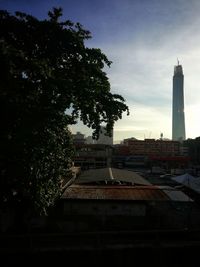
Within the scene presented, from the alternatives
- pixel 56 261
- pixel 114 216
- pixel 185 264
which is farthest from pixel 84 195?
pixel 185 264

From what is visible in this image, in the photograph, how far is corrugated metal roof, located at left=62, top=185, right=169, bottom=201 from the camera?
81.9 feet

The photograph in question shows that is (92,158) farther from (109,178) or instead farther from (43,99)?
(43,99)

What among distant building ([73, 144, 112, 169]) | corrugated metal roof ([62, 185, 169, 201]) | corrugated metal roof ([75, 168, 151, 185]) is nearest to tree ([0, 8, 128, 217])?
corrugated metal roof ([62, 185, 169, 201])

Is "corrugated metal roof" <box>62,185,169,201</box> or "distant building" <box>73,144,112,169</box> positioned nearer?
"corrugated metal roof" <box>62,185,169,201</box>

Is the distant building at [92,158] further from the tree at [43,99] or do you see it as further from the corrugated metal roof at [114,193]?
the tree at [43,99]

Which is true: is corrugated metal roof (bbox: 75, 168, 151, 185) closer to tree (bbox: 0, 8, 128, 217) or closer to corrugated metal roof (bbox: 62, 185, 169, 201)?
corrugated metal roof (bbox: 62, 185, 169, 201)

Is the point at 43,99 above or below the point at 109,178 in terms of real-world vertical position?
above

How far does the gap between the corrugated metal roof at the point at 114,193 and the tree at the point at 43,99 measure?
219 inches

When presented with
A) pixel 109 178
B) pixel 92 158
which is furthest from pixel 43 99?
pixel 92 158

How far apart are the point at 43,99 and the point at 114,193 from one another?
13.0 metres

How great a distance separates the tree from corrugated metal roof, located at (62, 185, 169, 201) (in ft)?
18.2

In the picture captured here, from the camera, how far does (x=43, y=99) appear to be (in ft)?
53.1

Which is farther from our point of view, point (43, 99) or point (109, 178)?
point (109, 178)

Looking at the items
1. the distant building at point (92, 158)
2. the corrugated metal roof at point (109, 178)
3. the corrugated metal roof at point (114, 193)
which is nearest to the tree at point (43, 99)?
the corrugated metal roof at point (114, 193)
